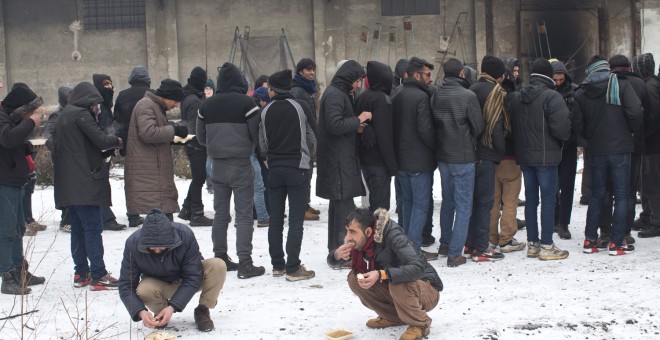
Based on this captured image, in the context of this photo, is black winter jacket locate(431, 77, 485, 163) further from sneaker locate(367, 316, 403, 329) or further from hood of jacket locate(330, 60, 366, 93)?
sneaker locate(367, 316, 403, 329)

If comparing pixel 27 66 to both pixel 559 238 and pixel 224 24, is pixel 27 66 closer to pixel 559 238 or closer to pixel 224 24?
pixel 224 24

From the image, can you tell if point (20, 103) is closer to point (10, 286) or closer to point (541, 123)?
point (10, 286)

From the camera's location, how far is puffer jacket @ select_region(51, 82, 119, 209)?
7.61 metres

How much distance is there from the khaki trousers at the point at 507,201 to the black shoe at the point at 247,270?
8.28ft

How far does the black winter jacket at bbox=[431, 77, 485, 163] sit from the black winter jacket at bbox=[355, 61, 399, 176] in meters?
0.47

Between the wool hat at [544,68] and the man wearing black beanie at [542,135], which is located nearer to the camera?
the man wearing black beanie at [542,135]

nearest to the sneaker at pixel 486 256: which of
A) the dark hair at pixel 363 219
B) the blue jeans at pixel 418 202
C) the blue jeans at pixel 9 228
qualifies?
the blue jeans at pixel 418 202

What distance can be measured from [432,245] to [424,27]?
1195 cm

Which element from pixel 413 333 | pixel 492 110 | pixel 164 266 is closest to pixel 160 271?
pixel 164 266

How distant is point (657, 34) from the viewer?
794 inches

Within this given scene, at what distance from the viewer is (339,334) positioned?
6.16 metres

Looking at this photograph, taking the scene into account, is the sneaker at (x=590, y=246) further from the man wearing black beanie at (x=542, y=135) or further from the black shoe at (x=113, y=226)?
the black shoe at (x=113, y=226)

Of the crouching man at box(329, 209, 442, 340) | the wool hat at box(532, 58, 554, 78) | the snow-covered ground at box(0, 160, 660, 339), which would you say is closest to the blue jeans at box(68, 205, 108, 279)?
the snow-covered ground at box(0, 160, 660, 339)

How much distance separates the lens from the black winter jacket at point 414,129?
8211 millimetres
